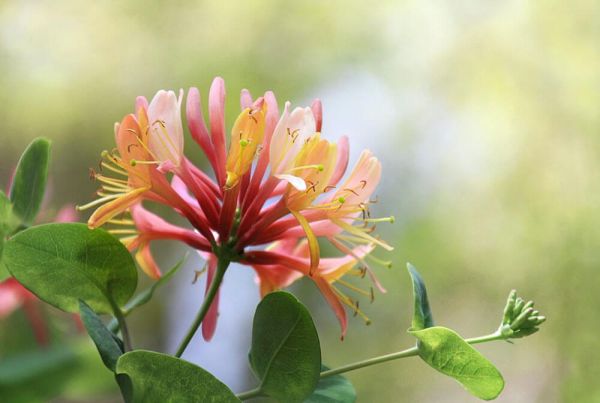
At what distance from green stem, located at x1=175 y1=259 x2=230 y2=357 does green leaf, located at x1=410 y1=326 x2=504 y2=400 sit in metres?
0.10

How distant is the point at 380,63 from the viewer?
3.57 metres

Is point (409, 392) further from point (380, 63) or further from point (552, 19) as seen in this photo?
point (552, 19)

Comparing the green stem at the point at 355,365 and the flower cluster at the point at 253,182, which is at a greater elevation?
the flower cluster at the point at 253,182

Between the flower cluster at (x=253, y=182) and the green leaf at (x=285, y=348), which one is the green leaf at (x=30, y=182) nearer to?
the flower cluster at (x=253, y=182)

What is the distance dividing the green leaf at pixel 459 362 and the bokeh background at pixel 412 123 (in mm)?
2181

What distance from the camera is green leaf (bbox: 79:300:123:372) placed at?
1.14ft

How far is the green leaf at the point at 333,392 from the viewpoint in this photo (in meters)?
0.40

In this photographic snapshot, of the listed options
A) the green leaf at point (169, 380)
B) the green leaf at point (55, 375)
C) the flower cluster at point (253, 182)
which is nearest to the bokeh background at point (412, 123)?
the green leaf at point (55, 375)

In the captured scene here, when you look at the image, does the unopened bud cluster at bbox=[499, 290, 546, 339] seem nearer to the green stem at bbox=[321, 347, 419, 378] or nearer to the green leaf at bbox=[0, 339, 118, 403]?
the green stem at bbox=[321, 347, 419, 378]

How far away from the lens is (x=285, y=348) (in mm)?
361

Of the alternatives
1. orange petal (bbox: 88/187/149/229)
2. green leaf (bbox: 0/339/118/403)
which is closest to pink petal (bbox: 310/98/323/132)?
orange petal (bbox: 88/187/149/229)

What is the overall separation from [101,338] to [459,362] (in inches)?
6.9

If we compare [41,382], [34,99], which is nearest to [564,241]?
[34,99]

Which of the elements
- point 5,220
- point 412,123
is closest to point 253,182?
point 5,220
